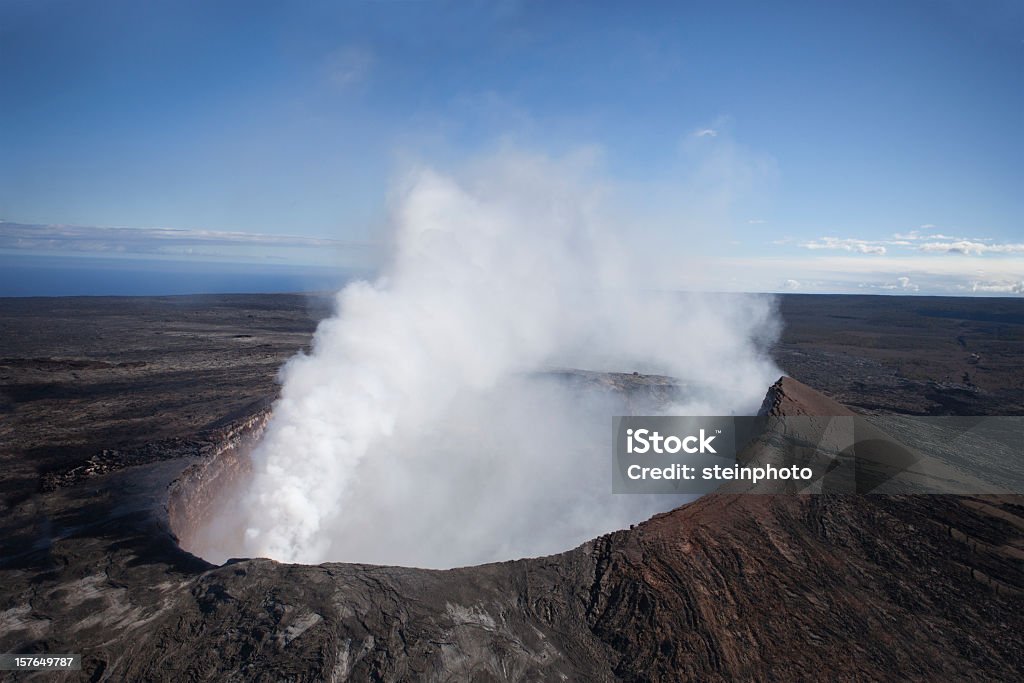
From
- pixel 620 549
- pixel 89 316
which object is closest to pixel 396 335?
pixel 620 549

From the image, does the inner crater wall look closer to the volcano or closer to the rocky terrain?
the rocky terrain

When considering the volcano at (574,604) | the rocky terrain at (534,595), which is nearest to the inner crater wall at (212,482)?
the rocky terrain at (534,595)

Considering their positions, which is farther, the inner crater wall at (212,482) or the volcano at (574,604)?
the inner crater wall at (212,482)

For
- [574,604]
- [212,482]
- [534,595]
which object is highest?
[212,482]

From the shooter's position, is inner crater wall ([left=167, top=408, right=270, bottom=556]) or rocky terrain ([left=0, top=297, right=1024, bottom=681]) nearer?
rocky terrain ([left=0, top=297, right=1024, bottom=681])

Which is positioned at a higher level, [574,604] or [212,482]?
[212,482]

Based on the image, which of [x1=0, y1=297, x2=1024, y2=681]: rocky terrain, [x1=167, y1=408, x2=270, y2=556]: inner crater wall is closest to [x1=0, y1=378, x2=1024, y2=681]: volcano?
[x1=0, y1=297, x2=1024, y2=681]: rocky terrain

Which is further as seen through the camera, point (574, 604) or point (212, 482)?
point (212, 482)

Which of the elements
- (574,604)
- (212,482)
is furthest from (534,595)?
(212,482)

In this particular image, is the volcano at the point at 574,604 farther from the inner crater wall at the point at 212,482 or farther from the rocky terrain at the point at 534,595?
the inner crater wall at the point at 212,482

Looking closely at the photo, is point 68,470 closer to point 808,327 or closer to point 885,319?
point 808,327

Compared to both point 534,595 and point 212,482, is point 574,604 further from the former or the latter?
point 212,482
